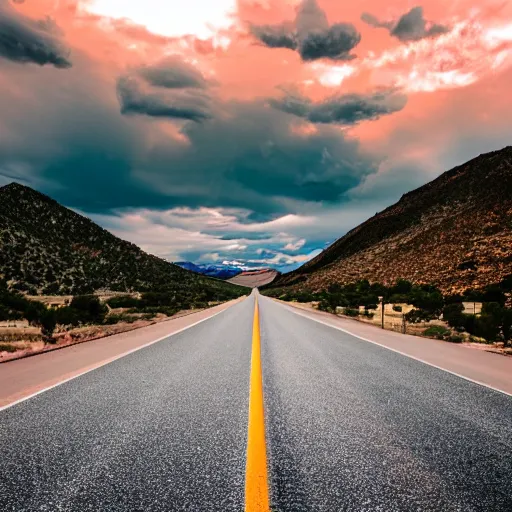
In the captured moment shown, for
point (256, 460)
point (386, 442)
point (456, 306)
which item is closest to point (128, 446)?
point (256, 460)

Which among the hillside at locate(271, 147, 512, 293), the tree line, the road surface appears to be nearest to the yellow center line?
the road surface

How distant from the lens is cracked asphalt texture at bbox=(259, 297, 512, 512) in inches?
105

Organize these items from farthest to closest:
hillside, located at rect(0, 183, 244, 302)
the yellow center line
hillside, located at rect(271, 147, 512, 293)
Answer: hillside, located at rect(271, 147, 512, 293), hillside, located at rect(0, 183, 244, 302), the yellow center line

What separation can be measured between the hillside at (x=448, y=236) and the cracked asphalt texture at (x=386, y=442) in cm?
4742

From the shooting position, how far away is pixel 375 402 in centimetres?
523

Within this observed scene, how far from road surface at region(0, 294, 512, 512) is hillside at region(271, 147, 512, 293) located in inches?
1904

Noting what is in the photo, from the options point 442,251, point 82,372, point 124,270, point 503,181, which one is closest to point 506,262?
point 442,251

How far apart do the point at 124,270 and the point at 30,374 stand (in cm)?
6773

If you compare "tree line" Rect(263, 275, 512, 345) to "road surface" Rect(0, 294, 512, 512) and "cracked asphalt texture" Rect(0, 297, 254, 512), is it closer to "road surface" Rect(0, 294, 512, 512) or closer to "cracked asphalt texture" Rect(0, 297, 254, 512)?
"road surface" Rect(0, 294, 512, 512)

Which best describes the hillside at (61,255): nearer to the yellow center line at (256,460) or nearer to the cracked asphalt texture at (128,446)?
the cracked asphalt texture at (128,446)

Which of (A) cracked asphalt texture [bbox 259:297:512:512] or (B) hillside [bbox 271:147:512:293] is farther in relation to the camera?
(B) hillside [bbox 271:147:512:293]

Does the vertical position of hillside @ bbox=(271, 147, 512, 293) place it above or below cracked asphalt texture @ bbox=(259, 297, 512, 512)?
above

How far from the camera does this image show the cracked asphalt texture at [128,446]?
263cm

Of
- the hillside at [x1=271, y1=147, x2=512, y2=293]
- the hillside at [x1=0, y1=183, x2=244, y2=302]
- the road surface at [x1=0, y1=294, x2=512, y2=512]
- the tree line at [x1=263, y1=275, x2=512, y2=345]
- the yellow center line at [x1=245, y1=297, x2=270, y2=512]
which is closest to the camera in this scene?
the yellow center line at [x1=245, y1=297, x2=270, y2=512]
